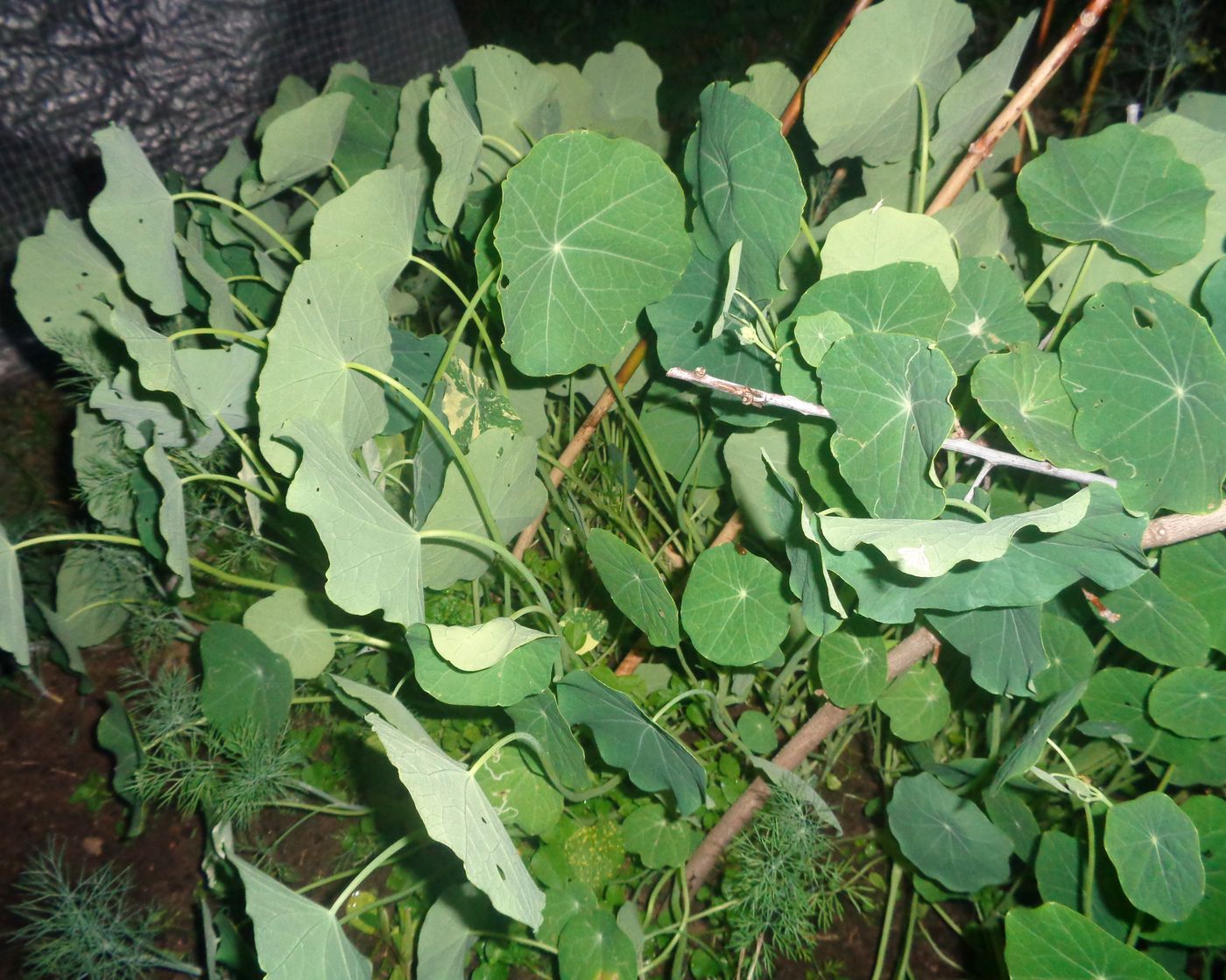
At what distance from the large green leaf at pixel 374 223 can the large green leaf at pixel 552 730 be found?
43 cm

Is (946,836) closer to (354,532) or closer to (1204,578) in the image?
(1204,578)

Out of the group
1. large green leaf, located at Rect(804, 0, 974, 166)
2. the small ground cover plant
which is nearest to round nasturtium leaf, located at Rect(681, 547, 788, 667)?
the small ground cover plant

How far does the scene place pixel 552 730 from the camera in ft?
2.44

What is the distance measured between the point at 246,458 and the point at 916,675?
80 cm

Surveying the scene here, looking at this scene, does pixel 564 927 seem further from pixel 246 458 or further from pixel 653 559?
pixel 246 458

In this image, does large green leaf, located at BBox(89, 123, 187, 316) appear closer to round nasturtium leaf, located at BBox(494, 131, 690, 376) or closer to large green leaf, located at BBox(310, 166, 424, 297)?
large green leaf, located at BBox(310, 166, 424, 297)

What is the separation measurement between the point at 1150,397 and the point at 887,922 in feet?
2.12

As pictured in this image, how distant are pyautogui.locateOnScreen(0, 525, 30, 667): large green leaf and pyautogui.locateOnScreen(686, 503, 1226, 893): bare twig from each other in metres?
0.78

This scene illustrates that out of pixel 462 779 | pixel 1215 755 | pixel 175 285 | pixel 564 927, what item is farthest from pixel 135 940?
pixel 1215 755

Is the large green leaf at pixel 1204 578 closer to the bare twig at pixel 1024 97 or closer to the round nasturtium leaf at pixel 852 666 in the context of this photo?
the round nasturtium leaf at pixel 852 666

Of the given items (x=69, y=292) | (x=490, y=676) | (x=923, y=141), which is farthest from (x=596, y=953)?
(x=69, y=292)

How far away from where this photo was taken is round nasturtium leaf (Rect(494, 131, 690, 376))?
686 mm

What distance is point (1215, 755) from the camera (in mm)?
797

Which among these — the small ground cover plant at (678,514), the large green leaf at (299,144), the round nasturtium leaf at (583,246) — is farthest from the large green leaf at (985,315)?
the large green leaf at (299,144)
